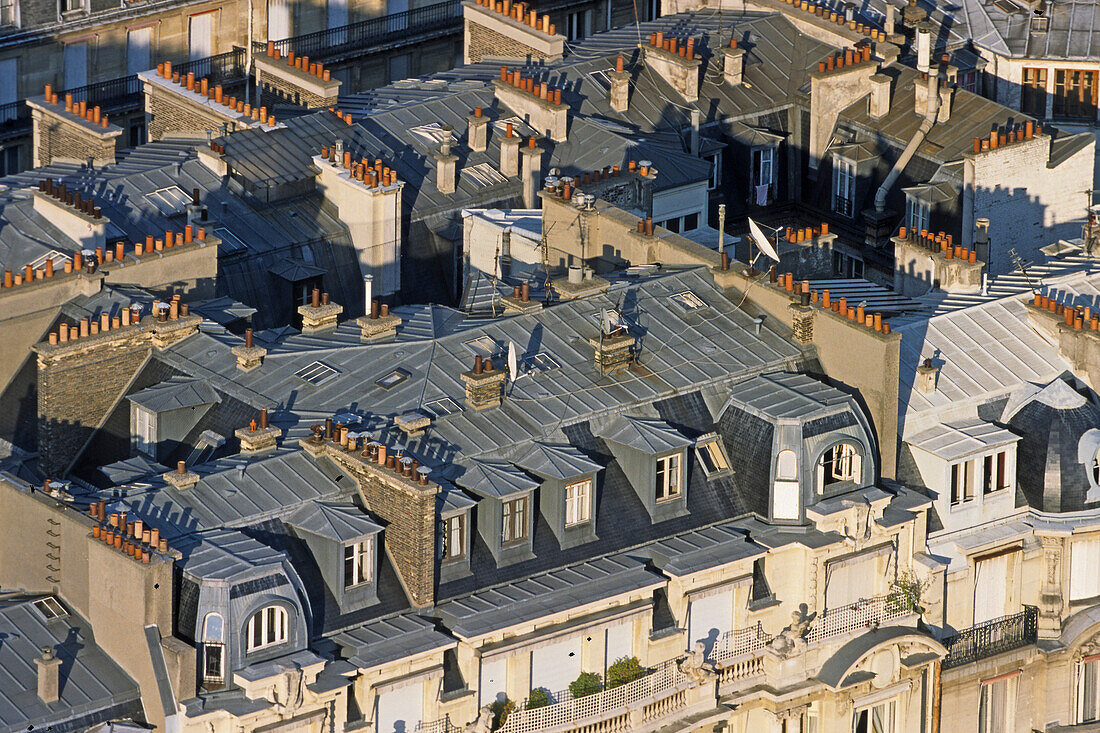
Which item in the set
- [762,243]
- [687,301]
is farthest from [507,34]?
[687,301]

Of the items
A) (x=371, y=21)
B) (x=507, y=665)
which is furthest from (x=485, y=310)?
(x=371, y=21)

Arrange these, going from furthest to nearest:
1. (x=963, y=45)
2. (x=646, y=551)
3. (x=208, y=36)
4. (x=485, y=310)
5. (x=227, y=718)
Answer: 1. (x=208, y=36)
2. (x=963, y=45)
3. (x=485, y=310)
4. (x=646, y=551)
5. (x=227, y=718)

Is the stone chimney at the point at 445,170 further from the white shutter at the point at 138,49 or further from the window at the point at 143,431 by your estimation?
the white shutter at the point at 138,49

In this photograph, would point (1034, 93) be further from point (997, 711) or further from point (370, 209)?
point (997, 711)

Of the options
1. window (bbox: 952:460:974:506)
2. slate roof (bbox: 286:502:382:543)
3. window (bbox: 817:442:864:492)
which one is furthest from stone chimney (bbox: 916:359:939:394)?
slate roof (bbox: 286:502:382:543)

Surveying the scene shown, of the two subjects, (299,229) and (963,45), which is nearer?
(299,229)

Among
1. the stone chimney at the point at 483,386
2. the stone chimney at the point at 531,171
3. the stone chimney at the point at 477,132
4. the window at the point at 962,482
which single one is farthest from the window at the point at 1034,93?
the stone chimney at the point at 483,386

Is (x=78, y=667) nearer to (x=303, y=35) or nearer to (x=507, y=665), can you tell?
(x=507, y=665)
